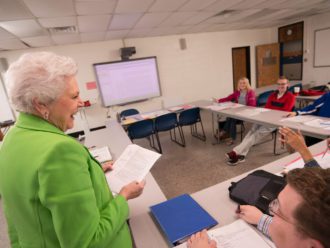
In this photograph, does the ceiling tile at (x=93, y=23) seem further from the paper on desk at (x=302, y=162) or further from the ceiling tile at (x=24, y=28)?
the paper on desk at (x=302, y=162)

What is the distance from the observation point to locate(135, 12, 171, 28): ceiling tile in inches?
148

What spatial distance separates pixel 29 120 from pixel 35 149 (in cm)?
14

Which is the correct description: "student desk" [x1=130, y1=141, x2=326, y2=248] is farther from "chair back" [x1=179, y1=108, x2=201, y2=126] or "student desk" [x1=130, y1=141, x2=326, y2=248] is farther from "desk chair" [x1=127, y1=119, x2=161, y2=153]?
"chair back" [x1=179, y1=108, x2=201, y2=126]

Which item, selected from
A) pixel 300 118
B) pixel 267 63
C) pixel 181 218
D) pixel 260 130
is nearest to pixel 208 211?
pixel 181 218

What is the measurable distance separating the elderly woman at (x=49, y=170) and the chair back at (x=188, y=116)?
356cm

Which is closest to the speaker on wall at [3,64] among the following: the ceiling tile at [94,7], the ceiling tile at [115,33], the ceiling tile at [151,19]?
the ceiling tile at [115,33]

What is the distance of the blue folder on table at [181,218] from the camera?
0.96 metres

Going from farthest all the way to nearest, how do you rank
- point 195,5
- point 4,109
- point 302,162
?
point 4,109
point 195,5
point 302,162

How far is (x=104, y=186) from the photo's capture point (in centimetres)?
81

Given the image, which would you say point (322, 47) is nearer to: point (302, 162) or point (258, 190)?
point (302, 162)

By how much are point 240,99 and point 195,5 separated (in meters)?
1.96

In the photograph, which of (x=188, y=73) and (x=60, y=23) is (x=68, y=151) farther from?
(x=188, y=73)

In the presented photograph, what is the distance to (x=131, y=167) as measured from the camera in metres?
1.23

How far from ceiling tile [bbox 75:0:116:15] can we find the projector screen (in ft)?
8.46
